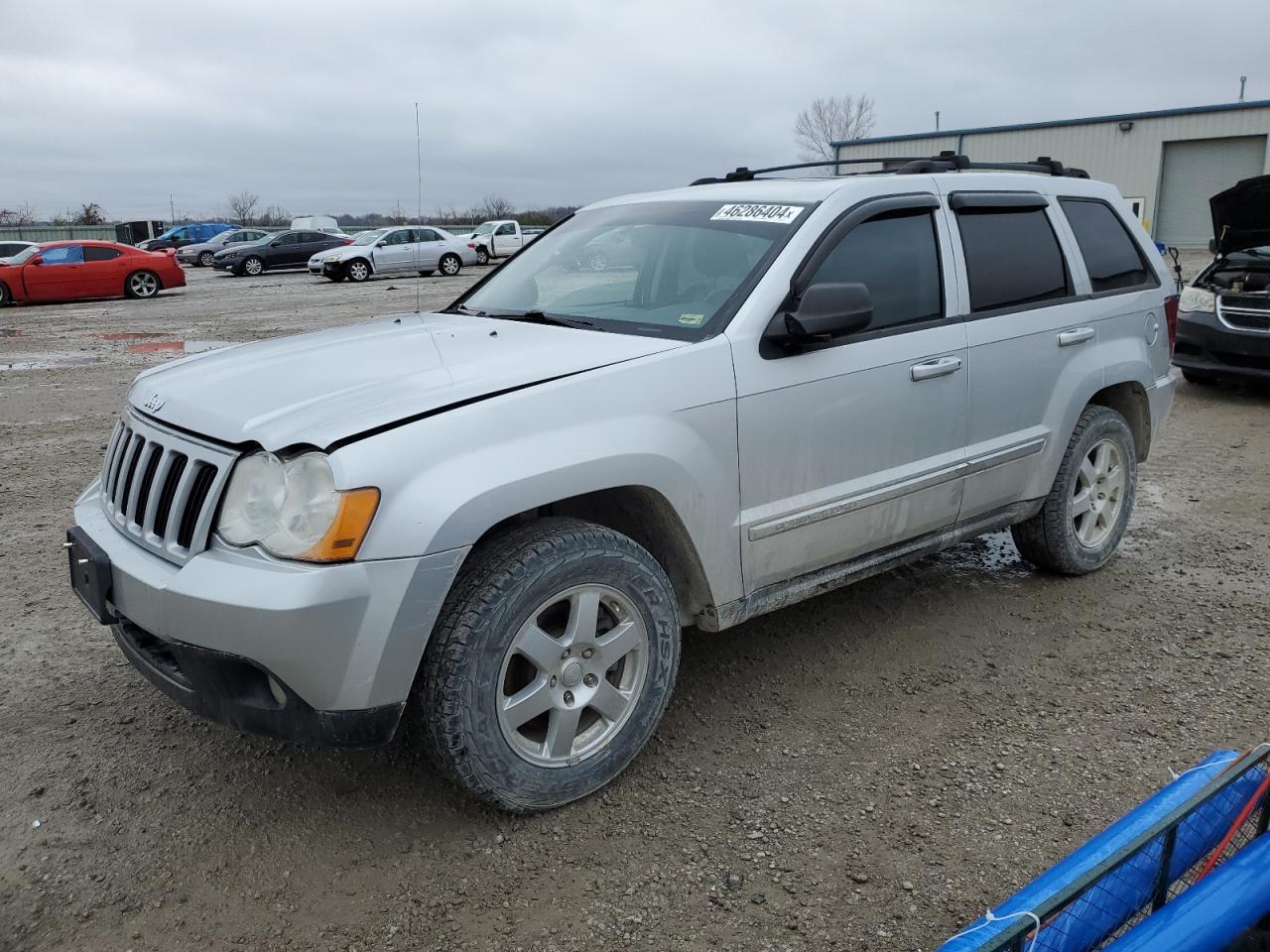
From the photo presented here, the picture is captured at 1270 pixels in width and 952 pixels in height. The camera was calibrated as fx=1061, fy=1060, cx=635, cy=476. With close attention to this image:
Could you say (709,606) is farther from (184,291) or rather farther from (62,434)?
(184,291)

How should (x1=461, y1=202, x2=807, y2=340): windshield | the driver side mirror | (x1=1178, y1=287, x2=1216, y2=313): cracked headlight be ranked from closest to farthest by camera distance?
the driver side mirror → (x1=461, y1=202, x2=807, y2=340): windshield → (x1=1178, y1=287, x2=1216, y2=313): cracked headlight

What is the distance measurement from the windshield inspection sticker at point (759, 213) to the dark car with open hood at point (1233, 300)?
6.82 meters

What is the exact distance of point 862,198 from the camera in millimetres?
3734

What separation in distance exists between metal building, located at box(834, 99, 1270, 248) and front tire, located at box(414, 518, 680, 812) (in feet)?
107

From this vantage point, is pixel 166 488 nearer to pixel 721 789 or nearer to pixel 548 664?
pixel 548 664

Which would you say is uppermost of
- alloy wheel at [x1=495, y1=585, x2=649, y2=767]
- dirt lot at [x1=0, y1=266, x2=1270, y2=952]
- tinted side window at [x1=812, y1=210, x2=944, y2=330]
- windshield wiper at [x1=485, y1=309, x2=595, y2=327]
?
tinted side window at [x1=812, y1=210, x2=944, y2=330]

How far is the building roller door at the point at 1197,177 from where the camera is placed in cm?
3300

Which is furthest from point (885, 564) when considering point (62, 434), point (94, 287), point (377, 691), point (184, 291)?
point (184, 291)

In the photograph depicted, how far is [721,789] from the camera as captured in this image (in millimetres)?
3135

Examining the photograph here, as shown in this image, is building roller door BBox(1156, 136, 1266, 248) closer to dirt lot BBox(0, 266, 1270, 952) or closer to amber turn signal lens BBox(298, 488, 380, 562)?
dirt lot BBox(0, 266, 1270, 952)

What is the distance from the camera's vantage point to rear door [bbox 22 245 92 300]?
2178cm

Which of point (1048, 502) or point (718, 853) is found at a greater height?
point (1048, 502)

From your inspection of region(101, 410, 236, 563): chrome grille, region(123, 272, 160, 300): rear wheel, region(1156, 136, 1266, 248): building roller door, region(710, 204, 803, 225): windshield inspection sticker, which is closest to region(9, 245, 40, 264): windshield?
region(123, 272, 160, 300): rear wheel

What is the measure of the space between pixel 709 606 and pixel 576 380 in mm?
858
